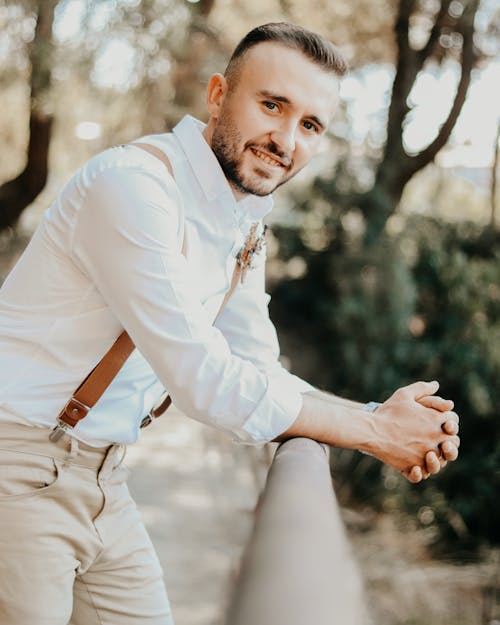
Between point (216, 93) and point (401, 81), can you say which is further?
point (401, 81)

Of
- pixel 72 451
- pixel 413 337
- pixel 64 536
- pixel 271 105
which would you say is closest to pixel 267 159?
pixel 271 105

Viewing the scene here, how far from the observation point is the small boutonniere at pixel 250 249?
1.89 meters

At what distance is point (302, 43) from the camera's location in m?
1.83

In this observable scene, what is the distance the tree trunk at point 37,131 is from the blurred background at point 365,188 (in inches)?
0.7

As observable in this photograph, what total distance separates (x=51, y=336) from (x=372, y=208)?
844 centimetres

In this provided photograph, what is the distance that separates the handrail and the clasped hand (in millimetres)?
521

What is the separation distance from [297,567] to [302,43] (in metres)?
1.31

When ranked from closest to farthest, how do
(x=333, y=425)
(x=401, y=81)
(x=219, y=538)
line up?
(x=333, y=425), (x=219, y=538), (x=401, y=81)

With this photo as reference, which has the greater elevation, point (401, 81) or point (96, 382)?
point (96, 382)

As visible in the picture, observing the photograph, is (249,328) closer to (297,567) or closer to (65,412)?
(65,412)

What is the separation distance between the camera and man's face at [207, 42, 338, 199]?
1.81 m

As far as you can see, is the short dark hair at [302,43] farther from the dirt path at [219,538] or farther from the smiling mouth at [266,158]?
the dirt path at [219,538]

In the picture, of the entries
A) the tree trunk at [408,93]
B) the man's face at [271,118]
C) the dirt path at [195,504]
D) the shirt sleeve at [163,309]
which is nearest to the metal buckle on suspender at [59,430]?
the shirt sleeve at [163,309]

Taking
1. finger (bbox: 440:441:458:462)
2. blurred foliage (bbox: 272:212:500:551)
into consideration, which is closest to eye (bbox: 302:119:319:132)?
finger (bbox: 440:441:458:462)
